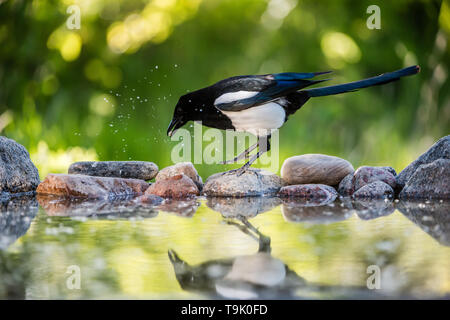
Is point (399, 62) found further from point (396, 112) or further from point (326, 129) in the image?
point (326, 129)

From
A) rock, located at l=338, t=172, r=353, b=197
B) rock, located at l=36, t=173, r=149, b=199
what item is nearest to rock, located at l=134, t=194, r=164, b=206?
rock, located at l=36, t=173, r=149, b=199

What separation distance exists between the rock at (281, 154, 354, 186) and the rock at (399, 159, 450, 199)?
0.63 m

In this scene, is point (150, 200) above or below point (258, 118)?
below

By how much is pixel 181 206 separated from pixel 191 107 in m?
0.91

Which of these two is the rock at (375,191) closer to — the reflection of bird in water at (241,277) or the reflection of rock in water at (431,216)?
the reflection of rock in water at (431,216)

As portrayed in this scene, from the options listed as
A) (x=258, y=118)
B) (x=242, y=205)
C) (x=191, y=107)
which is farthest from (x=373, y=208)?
(x=191, y=107)

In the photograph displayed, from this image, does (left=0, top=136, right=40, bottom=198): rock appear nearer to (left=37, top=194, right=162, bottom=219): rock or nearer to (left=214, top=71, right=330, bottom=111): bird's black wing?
(left=37, top=194, right=162, bottom=219): rock

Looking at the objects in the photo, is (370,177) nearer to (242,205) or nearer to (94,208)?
(242,205)

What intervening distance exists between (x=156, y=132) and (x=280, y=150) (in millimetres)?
1187

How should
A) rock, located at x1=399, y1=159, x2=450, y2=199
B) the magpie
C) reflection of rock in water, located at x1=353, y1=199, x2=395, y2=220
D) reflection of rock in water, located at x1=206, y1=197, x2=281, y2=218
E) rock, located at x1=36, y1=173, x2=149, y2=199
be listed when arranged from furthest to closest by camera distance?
rock, located at x1=36, y1=173, x2=149, y2=199, the magpie, rock, located at x1=399, y1=159, x2=450, y2=199, reflection of rock in water, located at x1=206, y1=197, x2=281, y2=218, reflection of rock in water, located at x1=353, y1=199, x2=395, y2=220

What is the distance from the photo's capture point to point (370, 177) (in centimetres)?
396

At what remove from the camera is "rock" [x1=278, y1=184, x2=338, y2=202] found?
149 inches

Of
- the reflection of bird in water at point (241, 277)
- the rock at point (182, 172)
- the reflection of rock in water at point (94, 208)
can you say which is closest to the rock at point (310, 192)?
the rock at point (182, 172)

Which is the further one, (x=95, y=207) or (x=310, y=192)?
(x=310, y=192)
